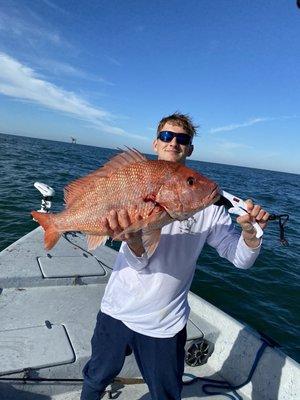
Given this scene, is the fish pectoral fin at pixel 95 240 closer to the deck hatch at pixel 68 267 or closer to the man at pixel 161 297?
the man at pixel 161 297

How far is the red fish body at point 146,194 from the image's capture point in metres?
2.63

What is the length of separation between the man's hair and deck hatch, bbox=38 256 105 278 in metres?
3.16

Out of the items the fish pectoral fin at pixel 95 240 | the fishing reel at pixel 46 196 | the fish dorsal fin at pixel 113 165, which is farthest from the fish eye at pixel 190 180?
the fishing reel at pixel 46 196

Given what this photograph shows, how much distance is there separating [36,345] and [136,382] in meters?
1.30

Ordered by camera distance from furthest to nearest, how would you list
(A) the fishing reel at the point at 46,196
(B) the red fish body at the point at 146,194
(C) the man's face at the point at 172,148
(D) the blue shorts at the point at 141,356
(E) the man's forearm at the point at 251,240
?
(A) the fishing reel at the point at 46,196 < (C) the man's face at the point at 172,148 < (D) the blue shorts at the point at 141,356 < (E) the man's forearm at the point at 251,240 < (B) the red fish body at the point at 146,194

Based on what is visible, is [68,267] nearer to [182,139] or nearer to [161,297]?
[161,297]

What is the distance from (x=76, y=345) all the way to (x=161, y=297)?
171cm

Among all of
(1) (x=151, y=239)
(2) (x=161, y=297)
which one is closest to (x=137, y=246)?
(1) (x=151, y=239)

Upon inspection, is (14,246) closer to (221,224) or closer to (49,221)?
(49,221)

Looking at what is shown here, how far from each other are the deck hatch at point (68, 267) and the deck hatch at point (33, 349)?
131 centimetres

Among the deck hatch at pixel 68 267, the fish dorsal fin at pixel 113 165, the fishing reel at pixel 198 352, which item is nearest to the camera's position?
the fish dorsal fin at pixel 113 165

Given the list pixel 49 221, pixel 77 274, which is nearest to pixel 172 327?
pixel 49 221

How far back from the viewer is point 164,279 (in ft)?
9.64

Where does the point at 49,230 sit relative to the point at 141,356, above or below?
above
